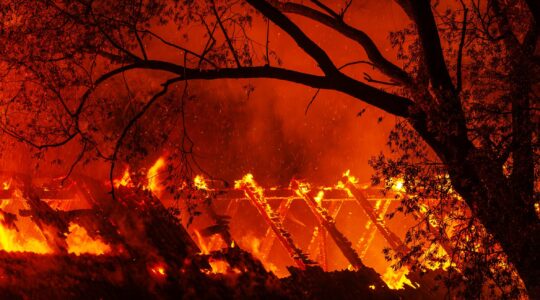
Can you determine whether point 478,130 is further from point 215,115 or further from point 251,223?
point 215,115

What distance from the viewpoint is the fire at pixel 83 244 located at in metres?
9.73

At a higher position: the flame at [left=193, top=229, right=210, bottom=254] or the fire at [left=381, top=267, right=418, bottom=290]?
the flame at [left=193, top=229, right=210, bottom=254]

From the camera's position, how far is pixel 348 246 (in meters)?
12.2

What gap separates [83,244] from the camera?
9.95 metres

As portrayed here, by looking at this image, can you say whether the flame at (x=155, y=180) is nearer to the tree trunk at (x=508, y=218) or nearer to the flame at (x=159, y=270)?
the flame at (x=159, y=270)

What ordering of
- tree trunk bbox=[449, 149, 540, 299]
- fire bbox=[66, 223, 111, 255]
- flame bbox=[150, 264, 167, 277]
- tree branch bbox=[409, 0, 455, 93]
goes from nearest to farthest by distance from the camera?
tree trunk bbox=[449, 149, 540, 299], tree branch bbox=[409, 0, 455, 93], flame bbox=[150, 264, 167, 277], fire bbox=[66, 223, 111, 255]

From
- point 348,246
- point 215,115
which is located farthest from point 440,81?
point 215,115

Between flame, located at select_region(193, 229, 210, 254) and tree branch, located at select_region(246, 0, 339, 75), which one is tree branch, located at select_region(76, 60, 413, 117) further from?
flame, located at select_region(193, 229, 210, 254)

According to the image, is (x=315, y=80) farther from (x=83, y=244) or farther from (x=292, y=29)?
(x=83, y=244)

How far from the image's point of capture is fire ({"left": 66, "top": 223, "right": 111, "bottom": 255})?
383 inches

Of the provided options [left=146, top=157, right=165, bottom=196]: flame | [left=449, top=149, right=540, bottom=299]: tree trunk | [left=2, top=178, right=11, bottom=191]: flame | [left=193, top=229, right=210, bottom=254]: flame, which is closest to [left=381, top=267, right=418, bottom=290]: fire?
[left=193, top=229, right=210, bottom=254]: flame

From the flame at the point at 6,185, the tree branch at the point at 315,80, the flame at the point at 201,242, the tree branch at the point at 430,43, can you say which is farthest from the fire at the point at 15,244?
the tree branch at the point at 430,43

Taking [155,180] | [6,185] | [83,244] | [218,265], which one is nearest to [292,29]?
[218,265]

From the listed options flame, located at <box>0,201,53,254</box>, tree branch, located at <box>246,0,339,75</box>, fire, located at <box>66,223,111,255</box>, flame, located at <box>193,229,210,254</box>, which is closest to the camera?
tree branch, located at <box>246,0,339,75</box>
